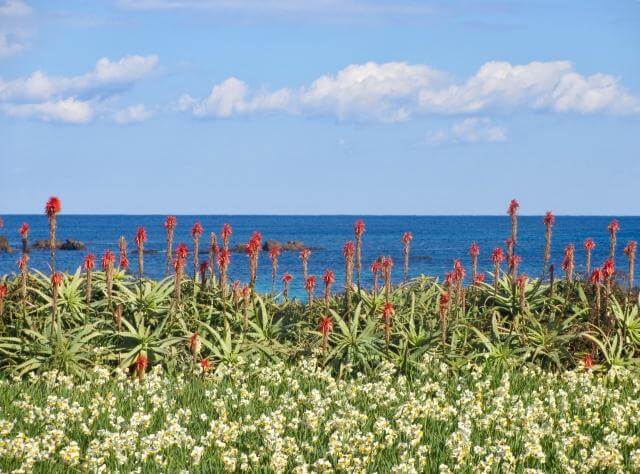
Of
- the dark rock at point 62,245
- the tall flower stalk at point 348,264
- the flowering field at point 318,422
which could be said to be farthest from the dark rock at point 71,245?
the flowering field at point 318,422

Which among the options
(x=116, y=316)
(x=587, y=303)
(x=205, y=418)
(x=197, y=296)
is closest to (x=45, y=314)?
(x=116, y=316)

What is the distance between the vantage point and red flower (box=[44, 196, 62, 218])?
11.6 meters

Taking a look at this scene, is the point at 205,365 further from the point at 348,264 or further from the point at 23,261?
the point at 23,261

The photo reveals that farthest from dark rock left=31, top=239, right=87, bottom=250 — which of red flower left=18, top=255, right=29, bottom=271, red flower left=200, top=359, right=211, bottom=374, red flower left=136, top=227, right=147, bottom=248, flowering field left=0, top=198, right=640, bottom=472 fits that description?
red flower left=200, top=359, right=211, bottom=374

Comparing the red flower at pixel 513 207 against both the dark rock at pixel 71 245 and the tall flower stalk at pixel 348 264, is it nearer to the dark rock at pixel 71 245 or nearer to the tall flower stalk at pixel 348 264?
the tall flower stalk at pixel 348 264

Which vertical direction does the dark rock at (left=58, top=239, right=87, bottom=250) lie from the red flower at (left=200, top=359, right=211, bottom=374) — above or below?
below

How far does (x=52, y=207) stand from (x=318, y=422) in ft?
16.8

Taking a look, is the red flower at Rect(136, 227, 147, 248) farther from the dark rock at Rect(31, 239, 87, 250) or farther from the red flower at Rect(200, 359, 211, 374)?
the dark rock at Rect(31, 239, 87, 250)

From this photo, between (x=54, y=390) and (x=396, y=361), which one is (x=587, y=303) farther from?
(x=54, y=390)

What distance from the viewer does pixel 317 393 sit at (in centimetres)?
969

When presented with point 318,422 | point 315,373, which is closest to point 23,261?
point 315,373

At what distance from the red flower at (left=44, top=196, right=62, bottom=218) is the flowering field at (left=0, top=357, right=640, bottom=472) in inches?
84.1

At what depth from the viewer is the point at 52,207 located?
38.4 ft

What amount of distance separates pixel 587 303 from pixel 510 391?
412 cm
